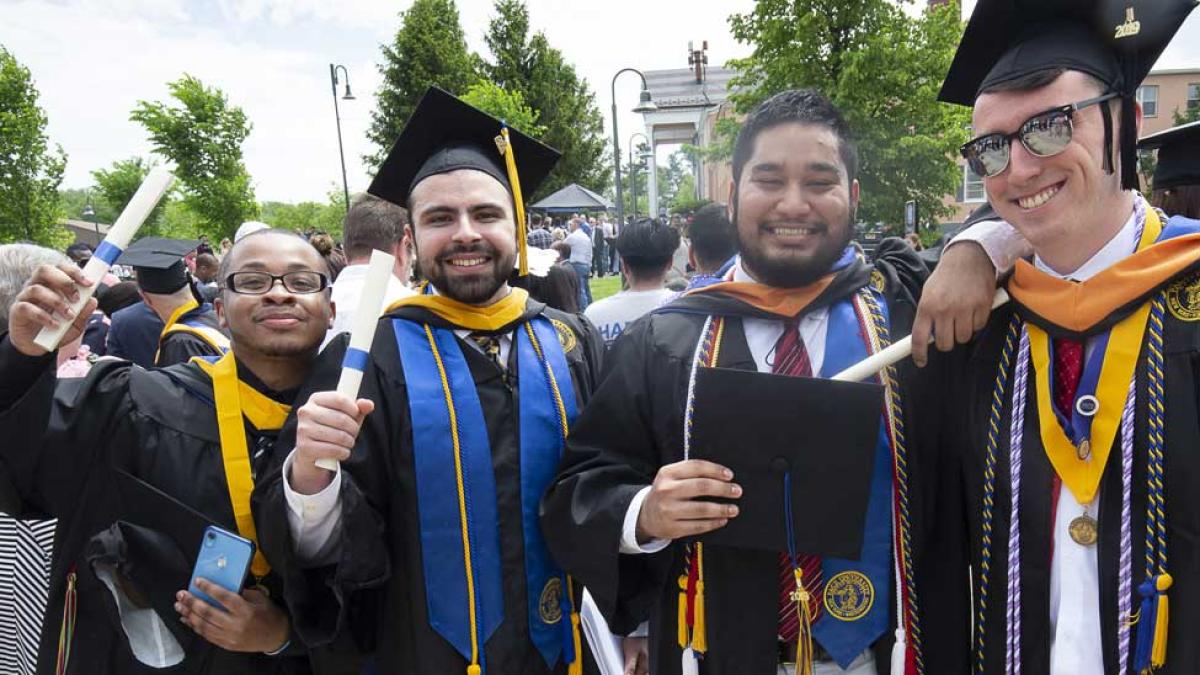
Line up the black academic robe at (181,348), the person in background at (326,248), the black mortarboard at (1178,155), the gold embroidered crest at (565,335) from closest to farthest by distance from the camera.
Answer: the gold embroidered crest at (565,335)
the black mortarboard at (1178,155)
the black academic robe at (181,348)
the person in background at (326,248)

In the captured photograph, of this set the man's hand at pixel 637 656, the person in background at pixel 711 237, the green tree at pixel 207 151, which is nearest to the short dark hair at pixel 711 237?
the person in background at pixel 711 237

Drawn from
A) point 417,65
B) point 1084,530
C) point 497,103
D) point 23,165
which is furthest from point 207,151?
point 1084,530

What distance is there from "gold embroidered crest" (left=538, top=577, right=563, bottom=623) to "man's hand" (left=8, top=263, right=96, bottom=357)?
139 centimetres

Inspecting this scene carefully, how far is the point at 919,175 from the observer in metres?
17.5

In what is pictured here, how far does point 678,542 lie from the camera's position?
200cm

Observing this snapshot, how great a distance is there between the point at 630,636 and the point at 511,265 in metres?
1.17

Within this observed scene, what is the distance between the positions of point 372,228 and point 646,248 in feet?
5.75

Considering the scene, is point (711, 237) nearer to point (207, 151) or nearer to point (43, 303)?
point (43, 303)

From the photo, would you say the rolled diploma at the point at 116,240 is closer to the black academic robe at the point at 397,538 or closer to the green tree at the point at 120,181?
the black academic robe at the point at 397,538

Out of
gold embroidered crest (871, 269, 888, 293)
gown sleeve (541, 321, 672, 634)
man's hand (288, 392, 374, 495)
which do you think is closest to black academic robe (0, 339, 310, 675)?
man's hand (288, 392, 374, 495)

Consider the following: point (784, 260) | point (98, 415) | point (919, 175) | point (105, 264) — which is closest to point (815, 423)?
point (784, 260)

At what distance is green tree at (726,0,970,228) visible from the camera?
661 inches

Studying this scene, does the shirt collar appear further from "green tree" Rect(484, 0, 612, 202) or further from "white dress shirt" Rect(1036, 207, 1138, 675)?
"green tree" Rect(484, 0, 612, 202)

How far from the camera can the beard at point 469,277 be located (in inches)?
90.4
